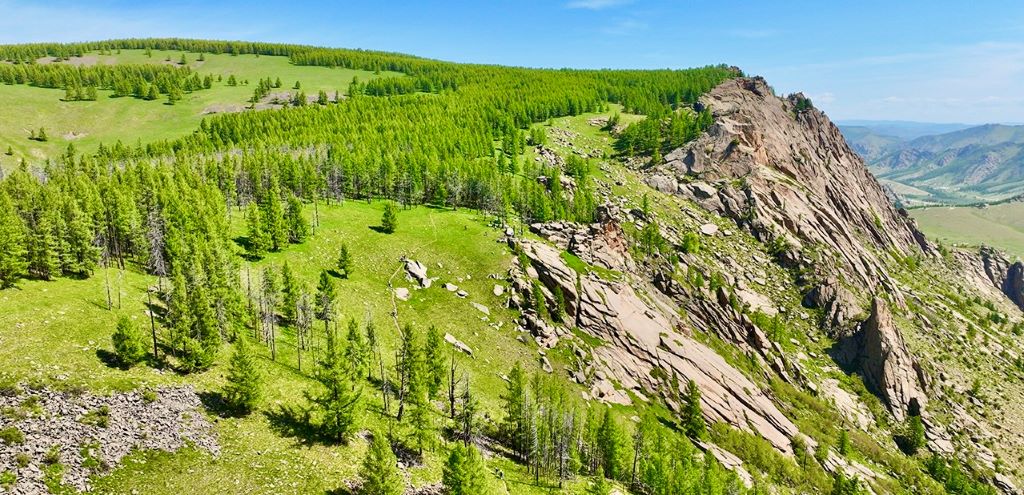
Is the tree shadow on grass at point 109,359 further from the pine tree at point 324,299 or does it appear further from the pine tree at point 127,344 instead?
the pine tree at point 324,299

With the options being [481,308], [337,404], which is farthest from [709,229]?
[337,404]

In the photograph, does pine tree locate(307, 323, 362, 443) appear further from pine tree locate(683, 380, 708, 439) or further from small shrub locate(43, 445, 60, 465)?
pine tree locate(683, 380, 708, 439)

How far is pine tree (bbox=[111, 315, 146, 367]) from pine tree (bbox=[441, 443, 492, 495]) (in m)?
39.0

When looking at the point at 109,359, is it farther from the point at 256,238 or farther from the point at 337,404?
the point at 256,238

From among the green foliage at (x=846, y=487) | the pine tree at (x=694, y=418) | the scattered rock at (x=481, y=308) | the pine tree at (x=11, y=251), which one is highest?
the pine tree at (x=11, y=251)

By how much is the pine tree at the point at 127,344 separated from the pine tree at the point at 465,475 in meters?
39.0

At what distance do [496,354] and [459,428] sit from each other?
2342 cm

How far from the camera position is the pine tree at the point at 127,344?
58.0 m

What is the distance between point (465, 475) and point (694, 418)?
64.2m

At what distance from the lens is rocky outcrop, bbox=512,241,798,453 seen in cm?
11050

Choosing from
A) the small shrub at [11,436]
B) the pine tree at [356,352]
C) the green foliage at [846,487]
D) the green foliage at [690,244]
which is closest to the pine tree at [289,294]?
the pine tree at [356,352]

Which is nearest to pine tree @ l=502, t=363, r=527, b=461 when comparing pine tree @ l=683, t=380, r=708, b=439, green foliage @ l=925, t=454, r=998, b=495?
pine tree @ l=683, t=380, r=708, b=439

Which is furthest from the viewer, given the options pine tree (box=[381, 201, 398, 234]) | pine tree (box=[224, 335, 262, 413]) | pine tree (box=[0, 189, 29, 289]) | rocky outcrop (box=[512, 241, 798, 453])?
pine tree (box=[381, 201, 398, 234])

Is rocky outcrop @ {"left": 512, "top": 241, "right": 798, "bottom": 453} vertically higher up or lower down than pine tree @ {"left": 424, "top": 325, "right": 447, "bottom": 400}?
lower down
